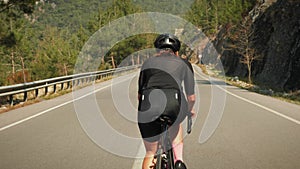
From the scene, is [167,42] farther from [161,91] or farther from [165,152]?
[165,152]

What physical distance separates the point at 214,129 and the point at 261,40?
33.0 metres

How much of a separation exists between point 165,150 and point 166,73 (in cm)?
78

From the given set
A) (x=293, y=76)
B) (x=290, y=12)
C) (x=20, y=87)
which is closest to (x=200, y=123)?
→ (x=20, y=87)

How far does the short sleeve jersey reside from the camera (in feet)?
11.7

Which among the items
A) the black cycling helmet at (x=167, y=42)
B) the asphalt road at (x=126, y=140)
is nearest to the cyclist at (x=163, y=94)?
the black cycling helmet at (x=167, y=42)

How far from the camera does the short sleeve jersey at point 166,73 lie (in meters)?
3.57

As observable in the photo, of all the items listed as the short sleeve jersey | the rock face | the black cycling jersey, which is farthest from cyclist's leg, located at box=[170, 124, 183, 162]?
the rock face

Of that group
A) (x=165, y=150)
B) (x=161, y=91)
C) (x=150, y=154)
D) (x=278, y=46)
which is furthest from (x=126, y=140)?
(x=278, y=46)

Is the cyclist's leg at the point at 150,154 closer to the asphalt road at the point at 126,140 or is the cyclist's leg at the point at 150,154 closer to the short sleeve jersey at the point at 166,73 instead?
the short sleeve jersey at the point at 166,73

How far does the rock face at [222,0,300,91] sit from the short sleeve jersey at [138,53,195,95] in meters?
20.9

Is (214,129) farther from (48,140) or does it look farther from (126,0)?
(126,0)

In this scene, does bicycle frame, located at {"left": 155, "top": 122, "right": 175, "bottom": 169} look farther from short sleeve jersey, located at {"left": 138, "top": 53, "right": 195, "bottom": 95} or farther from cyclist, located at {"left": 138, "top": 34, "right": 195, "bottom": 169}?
short sleeve jersey, located at {"left": 138, "top": 53, "right": 195, "bottom": 95}

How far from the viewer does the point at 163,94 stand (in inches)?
139

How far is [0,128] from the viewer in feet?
29.7
